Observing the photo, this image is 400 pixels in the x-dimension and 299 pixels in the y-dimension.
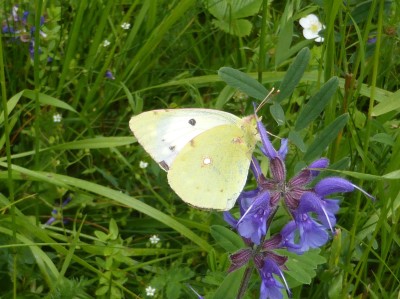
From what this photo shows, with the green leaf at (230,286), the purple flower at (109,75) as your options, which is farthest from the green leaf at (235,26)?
the green leaf at (230,286)

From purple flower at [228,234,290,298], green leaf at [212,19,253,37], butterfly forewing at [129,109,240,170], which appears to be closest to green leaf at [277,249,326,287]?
purple flower at [228,234,290,298]

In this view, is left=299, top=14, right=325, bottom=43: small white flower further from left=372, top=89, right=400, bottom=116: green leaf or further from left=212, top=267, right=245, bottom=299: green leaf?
left=212, top=267, right=245, bottom=299: green leaf

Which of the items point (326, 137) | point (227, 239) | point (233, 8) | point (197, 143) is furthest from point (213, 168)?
point (233, 8)

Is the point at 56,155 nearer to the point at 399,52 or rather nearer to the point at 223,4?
the point at 223,4

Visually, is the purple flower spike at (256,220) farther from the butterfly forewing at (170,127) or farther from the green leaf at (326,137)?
the butterfly forewing at (170,127)

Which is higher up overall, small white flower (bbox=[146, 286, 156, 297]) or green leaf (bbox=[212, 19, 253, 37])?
green leaf (bbox=[212, 19, 253, 37])

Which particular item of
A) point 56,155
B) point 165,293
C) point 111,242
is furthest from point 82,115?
point 165,293
